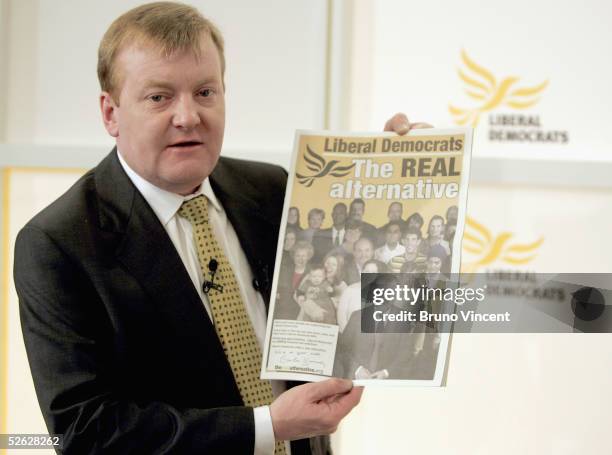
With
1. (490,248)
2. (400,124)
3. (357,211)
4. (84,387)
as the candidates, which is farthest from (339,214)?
(490,248)

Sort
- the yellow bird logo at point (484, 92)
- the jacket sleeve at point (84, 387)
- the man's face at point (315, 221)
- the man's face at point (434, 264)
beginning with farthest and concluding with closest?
the yellow bird logo at point (484, 92) < the man's face at point (315, 221) < the man's face at point (434, 264) < the jacket sleeve at point (84, 387)

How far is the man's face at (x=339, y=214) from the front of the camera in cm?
165

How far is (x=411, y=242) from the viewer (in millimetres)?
1588

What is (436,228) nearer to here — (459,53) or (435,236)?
(435,236)

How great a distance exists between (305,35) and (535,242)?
1.08 m

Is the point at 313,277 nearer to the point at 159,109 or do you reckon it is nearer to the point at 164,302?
the point at 164,302

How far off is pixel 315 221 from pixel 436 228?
10.1 inches

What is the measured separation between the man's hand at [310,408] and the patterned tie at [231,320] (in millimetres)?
124

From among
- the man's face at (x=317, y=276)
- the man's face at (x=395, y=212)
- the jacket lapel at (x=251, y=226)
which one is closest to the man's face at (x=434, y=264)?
the man's face at (x=395, y=212)

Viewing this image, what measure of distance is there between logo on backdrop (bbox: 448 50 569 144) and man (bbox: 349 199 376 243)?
116 centimetres

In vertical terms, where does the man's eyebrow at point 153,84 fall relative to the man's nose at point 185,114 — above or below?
above

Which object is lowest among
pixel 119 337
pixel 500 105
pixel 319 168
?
pixel 119 337

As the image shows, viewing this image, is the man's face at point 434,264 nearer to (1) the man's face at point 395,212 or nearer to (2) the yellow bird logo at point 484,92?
(1) the man's face at point 395,212

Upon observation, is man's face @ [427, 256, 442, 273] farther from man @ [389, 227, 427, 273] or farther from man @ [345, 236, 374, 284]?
man @ [345, 236, 374, 284]
